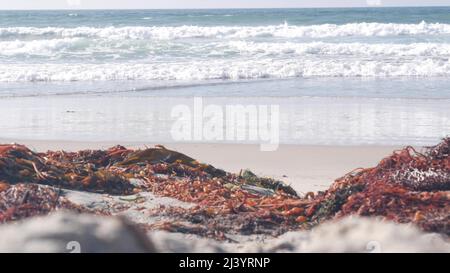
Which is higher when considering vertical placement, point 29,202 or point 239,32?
point 29,202

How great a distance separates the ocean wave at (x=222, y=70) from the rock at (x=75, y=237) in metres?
11.8

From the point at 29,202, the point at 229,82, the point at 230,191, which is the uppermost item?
the point at 29,202

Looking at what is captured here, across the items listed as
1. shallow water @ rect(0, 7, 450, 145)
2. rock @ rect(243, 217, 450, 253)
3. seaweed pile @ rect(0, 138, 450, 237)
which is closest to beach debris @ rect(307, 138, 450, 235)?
seaweed pile @ rect(0, 138, 450, 237)

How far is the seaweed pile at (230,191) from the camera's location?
3957 mm

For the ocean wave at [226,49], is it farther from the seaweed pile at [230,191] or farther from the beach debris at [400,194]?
the beach debris at [400,194]

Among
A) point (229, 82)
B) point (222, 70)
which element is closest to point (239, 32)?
point (222, 70)

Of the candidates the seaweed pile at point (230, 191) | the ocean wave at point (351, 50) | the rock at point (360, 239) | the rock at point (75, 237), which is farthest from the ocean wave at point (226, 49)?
the rock at point (75, 237)

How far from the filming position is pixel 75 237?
3.20 m

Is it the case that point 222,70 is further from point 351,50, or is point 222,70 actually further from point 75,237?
point 75,237

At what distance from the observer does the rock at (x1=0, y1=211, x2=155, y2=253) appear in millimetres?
3113

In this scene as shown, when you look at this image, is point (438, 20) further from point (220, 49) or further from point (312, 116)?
point (312, 116)

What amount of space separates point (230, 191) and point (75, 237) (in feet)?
5.94

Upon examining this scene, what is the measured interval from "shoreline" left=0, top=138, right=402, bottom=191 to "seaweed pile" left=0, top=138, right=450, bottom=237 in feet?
4.17
